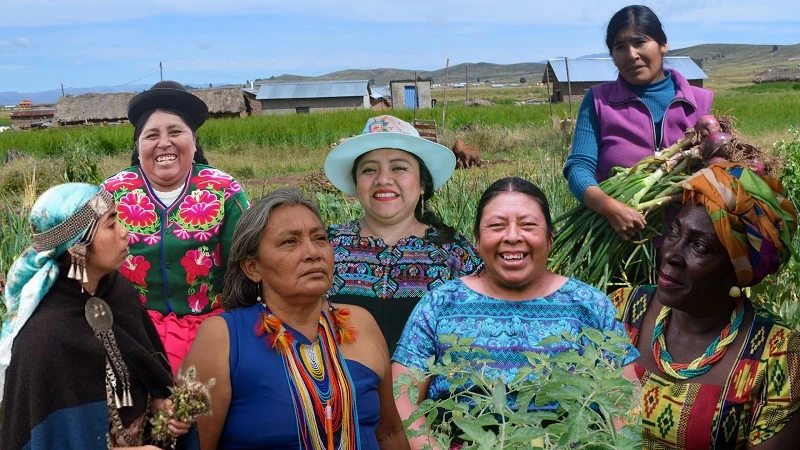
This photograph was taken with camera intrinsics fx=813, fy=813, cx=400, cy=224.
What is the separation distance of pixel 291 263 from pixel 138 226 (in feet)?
2.77

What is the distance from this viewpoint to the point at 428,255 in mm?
3049

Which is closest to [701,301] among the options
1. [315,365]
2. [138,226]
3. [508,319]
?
[508,319]

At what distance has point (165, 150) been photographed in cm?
286

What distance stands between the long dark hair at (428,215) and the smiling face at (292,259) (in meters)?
0.89

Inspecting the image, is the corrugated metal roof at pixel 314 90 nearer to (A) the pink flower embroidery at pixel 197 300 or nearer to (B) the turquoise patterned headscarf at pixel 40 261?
(A) the pink flower embroidery at pixel 197 300

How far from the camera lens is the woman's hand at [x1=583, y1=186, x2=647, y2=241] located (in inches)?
115

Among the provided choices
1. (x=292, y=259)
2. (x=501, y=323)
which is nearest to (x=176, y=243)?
(x=292, y=259)

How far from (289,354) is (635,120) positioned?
1.78 m

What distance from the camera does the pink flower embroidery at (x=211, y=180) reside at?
2.89m

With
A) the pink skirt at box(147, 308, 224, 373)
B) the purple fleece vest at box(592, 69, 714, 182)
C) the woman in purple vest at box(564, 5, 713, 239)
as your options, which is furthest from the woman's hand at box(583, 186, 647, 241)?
the pink skirt at box(147, 308, 224, 373)

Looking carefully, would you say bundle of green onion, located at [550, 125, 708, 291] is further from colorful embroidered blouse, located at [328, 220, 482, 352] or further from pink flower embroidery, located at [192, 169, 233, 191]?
pink flower embroidery, located at [192, 169, 233, 191]

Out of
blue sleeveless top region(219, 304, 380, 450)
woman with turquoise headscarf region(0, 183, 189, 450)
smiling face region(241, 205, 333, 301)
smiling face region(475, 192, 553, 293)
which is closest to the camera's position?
woman with turquoise headscarf region(0, 183, 189, 450)

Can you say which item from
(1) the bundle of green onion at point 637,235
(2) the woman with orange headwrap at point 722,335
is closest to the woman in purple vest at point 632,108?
(1) the bundle of green onion at point 637,235

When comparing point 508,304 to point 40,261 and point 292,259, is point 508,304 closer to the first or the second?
point 292,259
